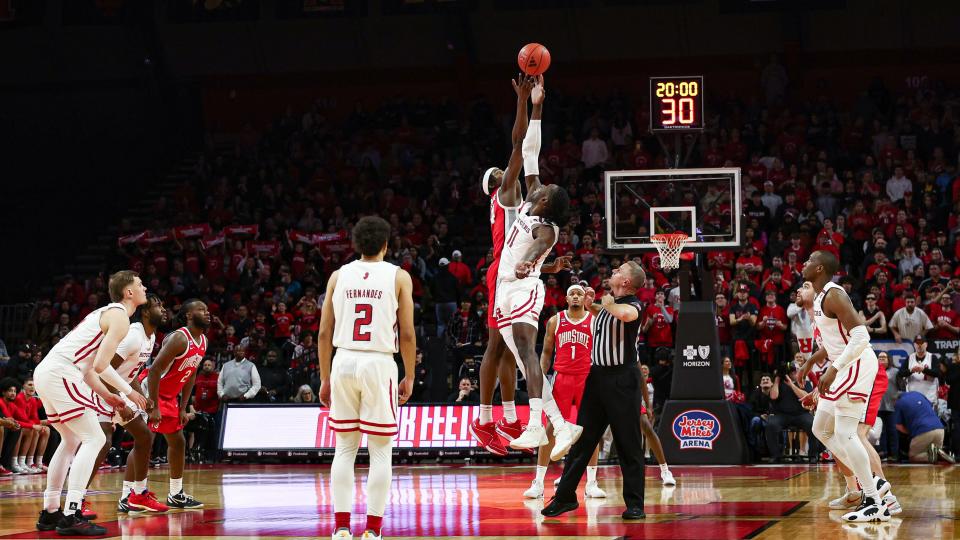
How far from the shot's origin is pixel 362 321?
25.4 ft

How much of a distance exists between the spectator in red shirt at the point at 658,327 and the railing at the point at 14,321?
12.0 metres

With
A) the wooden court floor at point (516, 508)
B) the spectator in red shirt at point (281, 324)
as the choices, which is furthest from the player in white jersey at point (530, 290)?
the spectator in red shirt at point (281, 324)

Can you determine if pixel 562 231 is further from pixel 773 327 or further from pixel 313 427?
pixel 313 427

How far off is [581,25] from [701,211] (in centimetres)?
1266

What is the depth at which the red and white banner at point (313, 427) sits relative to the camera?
18859 millimetres

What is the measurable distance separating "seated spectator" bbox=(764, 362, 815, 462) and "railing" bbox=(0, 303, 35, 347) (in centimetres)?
1409

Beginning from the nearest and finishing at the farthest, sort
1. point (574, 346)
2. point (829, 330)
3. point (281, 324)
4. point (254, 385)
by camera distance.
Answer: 1. point (829, 330)
2. point (574, 346)
3. point (254, 385)
4. point (281, 324)

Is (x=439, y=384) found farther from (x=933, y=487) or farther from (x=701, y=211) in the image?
(x=933, y=487)

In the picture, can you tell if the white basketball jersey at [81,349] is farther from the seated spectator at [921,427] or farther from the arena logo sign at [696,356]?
the seated spectator at [921,427]

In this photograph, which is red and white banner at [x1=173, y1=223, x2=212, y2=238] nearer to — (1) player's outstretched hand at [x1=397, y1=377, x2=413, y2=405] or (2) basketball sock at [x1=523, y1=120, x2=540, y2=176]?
(2) basketball sock at [x1=523, y1=120, x2=540, y2=176]

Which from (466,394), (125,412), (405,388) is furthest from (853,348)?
(466,394)

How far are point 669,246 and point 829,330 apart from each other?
22.3ft

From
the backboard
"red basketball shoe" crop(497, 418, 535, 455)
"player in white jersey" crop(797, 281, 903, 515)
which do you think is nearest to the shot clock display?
the backboard

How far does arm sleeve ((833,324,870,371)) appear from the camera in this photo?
9.73 m
